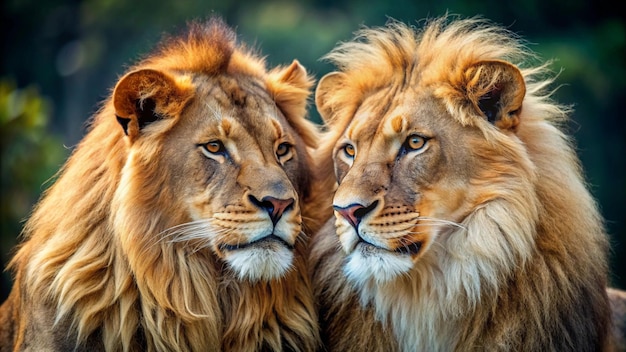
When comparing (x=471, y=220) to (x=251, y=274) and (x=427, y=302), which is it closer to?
(x=427, y=302)

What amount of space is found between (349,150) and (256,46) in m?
9.46

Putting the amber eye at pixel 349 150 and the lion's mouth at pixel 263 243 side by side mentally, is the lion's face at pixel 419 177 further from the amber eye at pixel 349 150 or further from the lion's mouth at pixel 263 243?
the lion's mouth at pixel 263 243

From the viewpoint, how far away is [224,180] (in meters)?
3.56

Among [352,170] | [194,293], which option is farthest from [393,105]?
[194,293]

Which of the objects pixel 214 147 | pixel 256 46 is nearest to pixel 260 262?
pixel 214 147

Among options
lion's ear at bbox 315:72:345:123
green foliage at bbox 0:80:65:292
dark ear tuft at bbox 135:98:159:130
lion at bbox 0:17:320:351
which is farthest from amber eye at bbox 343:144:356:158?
green foliage at bbox 0:80:65:292

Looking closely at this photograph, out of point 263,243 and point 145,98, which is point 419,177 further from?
point 145,98

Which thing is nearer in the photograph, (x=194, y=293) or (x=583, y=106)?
(x=194, y=293)

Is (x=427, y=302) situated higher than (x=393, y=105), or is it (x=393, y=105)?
(x=393, y=105)

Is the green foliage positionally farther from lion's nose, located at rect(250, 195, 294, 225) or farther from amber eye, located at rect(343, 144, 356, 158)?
lion's nose, located at rect(250, 195, 294, 225)

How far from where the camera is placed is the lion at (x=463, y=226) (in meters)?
3.47

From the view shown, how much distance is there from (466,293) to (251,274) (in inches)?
34.0

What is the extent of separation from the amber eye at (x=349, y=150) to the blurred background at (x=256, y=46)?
3.09 metres

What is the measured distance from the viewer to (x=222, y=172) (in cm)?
357
